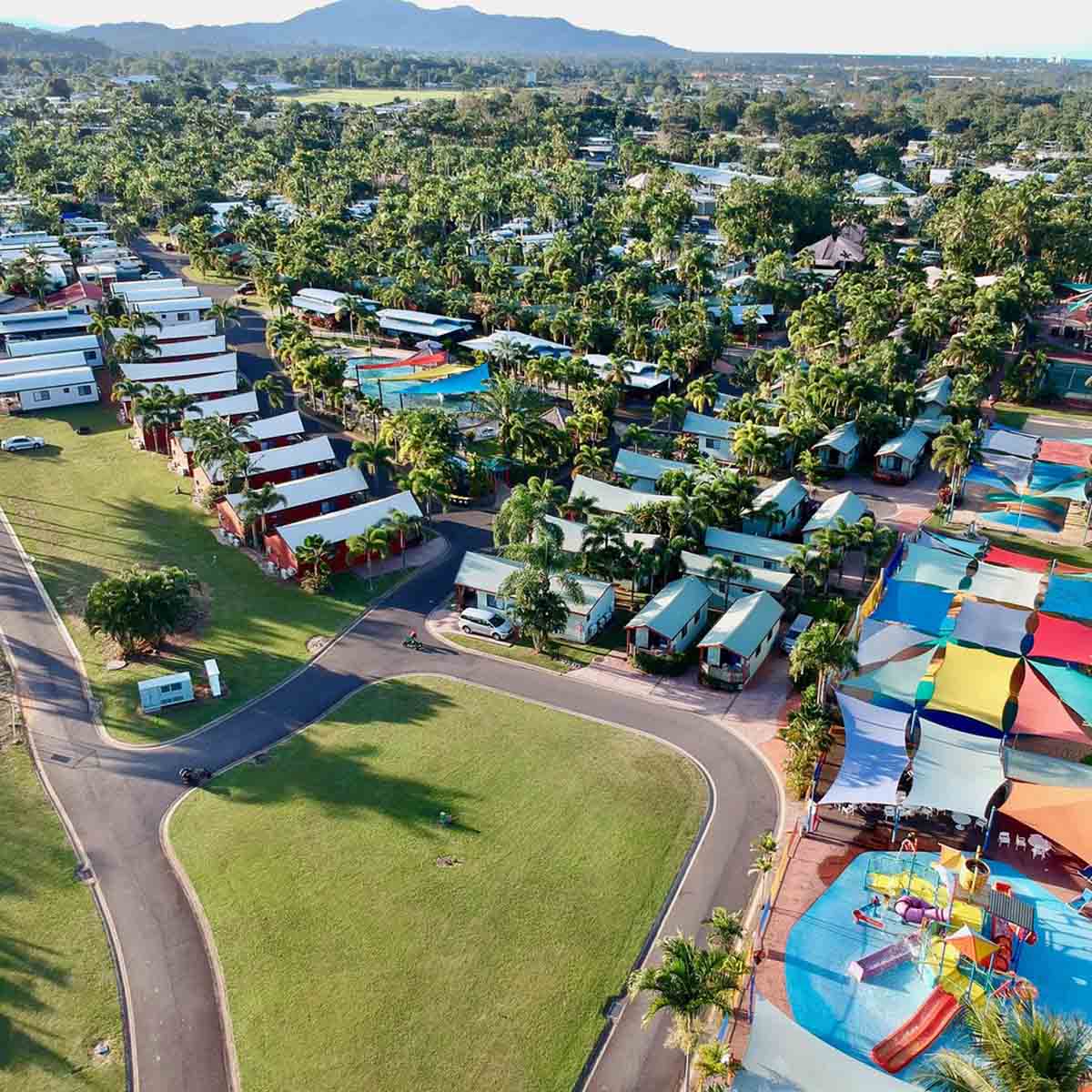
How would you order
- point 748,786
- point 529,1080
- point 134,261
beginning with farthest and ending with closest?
1. point 134,261
2. point 748,786
3. point 529,1080

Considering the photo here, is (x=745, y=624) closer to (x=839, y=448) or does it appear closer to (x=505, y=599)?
(x=505, y=599)

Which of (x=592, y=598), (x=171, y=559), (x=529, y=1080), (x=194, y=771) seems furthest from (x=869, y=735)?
(x=171, y=559)

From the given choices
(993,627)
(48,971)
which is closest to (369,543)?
(48,971)

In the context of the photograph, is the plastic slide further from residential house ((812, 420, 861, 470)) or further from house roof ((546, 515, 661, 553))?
residential house ((812, 420, 861, 470))

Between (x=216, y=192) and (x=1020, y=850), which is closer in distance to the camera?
(x=1020, y=850)

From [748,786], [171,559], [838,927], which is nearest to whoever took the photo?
[838,927]

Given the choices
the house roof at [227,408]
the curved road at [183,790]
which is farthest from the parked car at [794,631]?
the house roof at [227,408]

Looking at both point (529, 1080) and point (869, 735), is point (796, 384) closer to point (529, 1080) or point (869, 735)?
point (869, 735)
